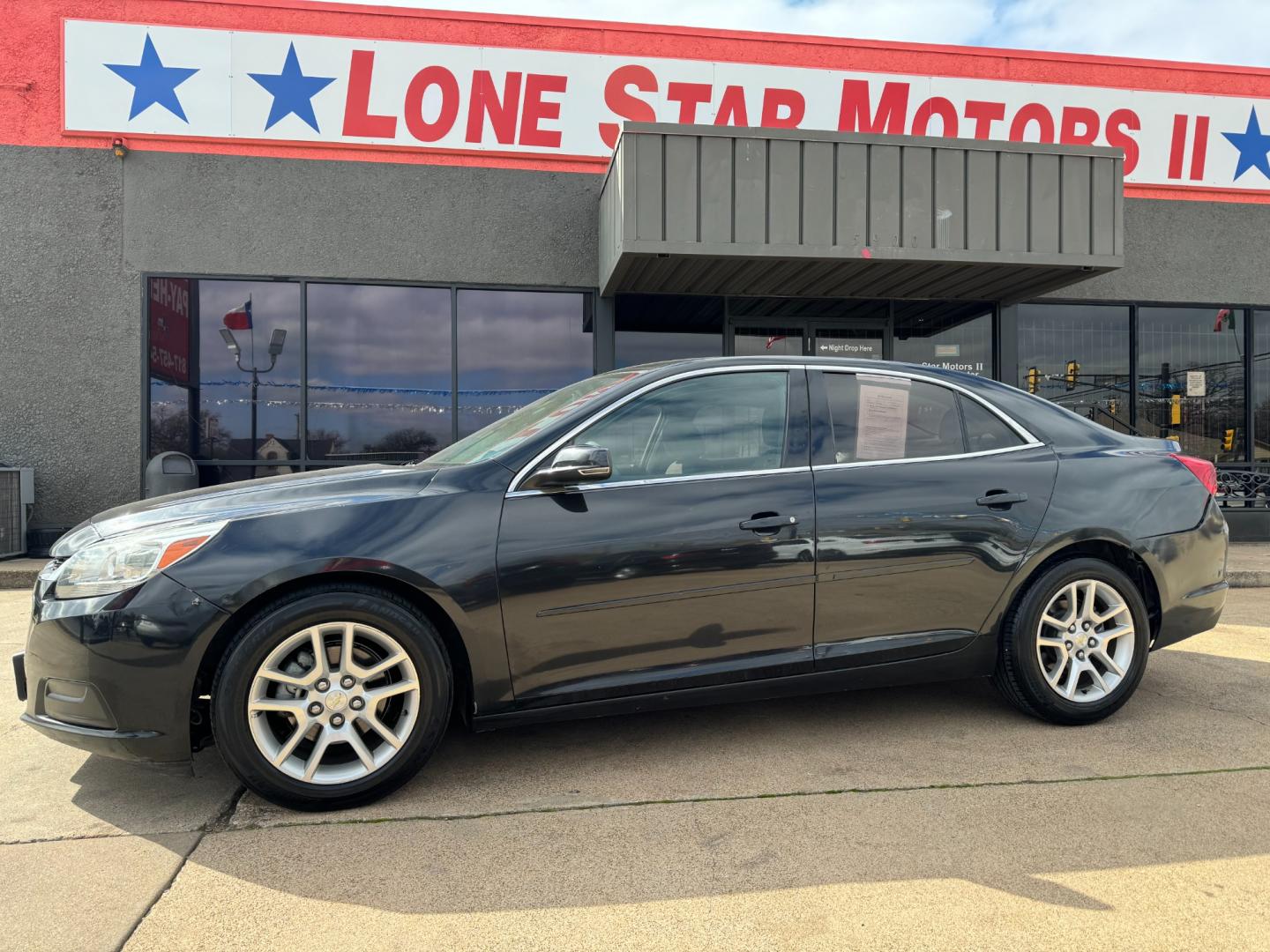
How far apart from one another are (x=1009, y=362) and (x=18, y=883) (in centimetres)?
1033

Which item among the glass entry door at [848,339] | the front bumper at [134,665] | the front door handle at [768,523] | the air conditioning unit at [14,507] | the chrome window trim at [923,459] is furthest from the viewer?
the glass entry door at [848,339]

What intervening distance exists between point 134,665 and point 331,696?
1.98 feet

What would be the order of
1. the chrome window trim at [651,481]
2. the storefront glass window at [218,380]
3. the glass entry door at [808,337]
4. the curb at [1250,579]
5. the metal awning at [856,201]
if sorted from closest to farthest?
the chrome window trim at [651,481]
the metal awning at [856,201]
the curb at [1250,579]
the storefront glass window at [218,380]
the glass entry door at [808,337]

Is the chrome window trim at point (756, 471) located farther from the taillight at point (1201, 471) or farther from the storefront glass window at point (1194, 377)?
the storefront glass window at point (1194, 377)

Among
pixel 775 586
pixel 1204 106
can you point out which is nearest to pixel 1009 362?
pixel 1204 106

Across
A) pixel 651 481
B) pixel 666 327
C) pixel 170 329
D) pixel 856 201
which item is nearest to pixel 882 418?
pixel 651 481

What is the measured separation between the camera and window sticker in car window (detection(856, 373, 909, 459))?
11.8 ft

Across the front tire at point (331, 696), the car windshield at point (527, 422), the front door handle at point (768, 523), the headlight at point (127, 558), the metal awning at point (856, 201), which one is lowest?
the front tire at point (331, 696)

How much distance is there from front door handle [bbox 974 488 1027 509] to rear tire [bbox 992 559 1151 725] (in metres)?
0.35

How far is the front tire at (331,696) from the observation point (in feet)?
9.15

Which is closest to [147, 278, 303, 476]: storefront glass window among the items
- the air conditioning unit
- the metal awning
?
the air conditioning unit

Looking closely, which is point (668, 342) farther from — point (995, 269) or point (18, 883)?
point (18, 883)

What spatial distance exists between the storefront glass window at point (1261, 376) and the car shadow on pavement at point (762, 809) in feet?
28.7

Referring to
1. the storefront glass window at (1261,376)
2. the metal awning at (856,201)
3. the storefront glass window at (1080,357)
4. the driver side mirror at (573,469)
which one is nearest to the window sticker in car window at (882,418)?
the driver side mirror at (573,469)
